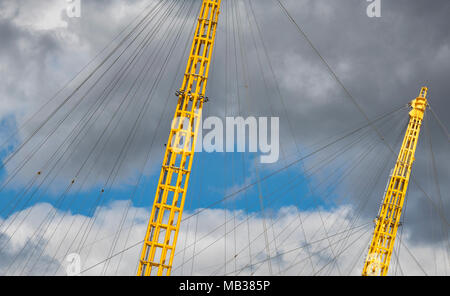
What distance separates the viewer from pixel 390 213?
79.1 meters

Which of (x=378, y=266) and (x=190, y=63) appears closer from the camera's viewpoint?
(x=190, y=63)

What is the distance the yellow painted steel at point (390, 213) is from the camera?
77.8 metres

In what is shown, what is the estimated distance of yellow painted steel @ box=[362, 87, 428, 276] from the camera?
A: 77.8m

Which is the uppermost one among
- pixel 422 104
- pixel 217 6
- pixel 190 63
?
pixel 422 104

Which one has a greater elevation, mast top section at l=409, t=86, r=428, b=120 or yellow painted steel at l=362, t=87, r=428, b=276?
mast top section at l=409, t=86, r=428, b=120

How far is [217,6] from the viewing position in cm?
5700

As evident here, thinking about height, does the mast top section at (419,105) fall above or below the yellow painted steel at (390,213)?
above
